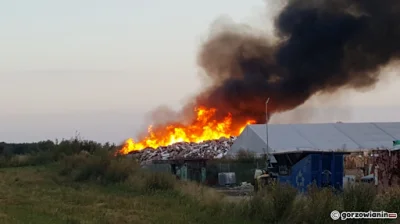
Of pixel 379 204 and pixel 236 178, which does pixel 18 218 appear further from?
pixel 236 178

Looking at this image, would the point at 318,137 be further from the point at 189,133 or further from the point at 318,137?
the point at 189,133

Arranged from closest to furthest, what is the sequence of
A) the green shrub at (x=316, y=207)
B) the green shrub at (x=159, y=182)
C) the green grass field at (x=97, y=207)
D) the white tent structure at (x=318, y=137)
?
the green shrub at (x=316, y=207) → the green grass field at (x=97, y=207) → the green shrub at (x=159, y=182) → the white tent structure at (x=318, y=137)

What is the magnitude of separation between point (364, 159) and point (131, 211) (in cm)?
2551

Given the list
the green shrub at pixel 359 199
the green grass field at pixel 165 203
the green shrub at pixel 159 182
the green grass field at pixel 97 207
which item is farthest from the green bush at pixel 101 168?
the green shrub at pixel 359 199

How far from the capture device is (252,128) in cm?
4956

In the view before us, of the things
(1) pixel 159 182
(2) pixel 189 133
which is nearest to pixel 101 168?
(1) pixel 159 182

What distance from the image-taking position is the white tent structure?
155 ft

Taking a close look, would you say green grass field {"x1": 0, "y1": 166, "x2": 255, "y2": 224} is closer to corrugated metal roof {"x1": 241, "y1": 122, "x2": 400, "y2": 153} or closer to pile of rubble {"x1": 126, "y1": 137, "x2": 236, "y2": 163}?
pile of rubble {"x1": 126, "y1": 137, "x2": 236, "y2": 163}

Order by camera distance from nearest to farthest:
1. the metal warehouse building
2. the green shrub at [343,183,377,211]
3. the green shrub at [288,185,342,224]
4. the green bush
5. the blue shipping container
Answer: the green shrub at [288,185,342,224] < the green shrub at [343,183,377,211] < the blue shipping container < the green bush < the metal warehouse building

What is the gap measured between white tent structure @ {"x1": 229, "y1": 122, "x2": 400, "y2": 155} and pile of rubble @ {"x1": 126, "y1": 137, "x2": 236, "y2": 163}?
1414mm

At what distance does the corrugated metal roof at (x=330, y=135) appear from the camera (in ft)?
155

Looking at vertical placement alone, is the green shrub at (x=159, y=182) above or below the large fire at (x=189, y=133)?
below

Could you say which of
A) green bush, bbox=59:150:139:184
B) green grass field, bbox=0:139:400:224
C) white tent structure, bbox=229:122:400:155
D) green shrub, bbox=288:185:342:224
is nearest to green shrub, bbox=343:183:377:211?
green grass field, bbox=0:139:400:224

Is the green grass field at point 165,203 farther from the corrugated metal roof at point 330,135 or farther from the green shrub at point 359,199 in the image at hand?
the corrugated metal roof at point 330,135
